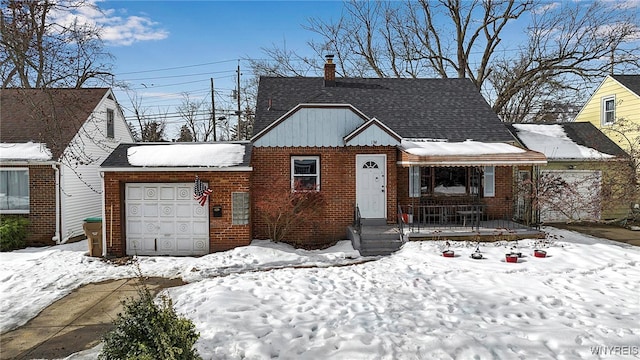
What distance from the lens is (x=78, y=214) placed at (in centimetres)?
1522

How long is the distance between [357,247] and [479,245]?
11.9 ft

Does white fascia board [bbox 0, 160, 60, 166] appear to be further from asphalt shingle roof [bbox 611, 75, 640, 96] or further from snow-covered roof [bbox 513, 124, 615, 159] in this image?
asphalt shingle roof [bbox 611, 75, 640, 96]

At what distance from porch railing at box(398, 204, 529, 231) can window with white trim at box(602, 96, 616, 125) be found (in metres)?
9.80

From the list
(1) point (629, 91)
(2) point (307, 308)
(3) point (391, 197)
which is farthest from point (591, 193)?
(2) point (307, 308)

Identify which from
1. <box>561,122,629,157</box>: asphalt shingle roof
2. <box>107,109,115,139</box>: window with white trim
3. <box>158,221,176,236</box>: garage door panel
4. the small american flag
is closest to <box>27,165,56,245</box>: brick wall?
<box>107,109,115,139</box>: window with white trim

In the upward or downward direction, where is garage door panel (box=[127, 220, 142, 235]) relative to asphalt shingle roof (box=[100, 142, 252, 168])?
downward

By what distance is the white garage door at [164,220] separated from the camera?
12180mm

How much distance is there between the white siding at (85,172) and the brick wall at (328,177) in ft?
17.6

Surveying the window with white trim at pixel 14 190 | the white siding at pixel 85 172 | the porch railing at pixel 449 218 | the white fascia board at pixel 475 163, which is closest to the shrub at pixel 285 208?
the porch railing at pixel 449 218

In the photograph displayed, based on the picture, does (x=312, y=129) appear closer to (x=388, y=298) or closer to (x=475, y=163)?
(x=475, y=163)

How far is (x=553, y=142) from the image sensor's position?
17.6 m

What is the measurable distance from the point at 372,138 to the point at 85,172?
1214 centimetres

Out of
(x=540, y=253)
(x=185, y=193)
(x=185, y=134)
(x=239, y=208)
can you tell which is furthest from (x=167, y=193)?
(x=185, y=134)

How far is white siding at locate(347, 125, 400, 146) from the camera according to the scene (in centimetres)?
1295
